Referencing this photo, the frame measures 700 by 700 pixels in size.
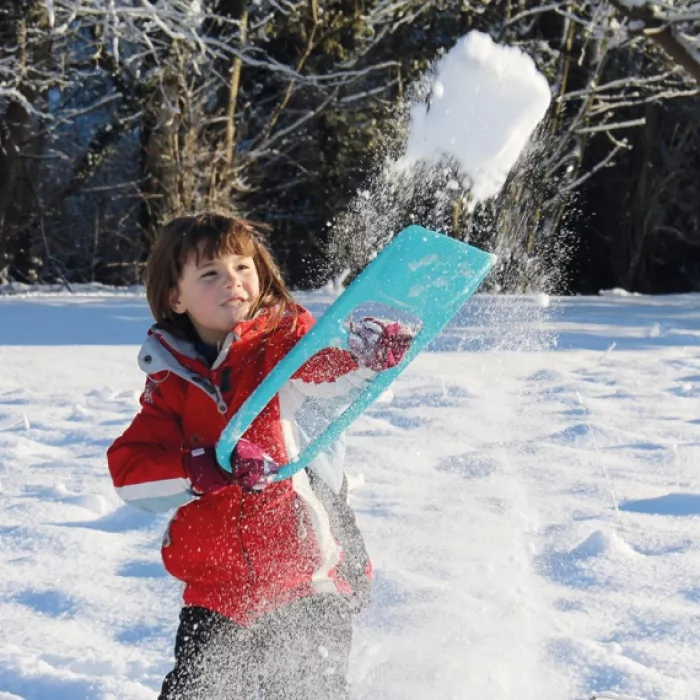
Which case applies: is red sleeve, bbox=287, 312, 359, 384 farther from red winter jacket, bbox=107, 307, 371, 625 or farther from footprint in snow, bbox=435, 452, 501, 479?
footprint in snow, bbox=435, 452, 501, 479

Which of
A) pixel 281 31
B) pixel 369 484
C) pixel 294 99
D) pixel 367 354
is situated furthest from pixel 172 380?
pixel 294 99

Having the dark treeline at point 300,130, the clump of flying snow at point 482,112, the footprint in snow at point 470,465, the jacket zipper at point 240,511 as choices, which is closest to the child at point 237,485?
the jacket zipper at point 240,511

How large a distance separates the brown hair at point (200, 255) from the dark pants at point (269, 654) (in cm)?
53

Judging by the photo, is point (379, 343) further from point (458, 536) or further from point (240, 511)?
point (458, 536)

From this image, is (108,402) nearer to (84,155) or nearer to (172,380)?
(172,380)

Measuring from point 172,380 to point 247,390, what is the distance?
0.14 metres

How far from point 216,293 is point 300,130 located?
37.0 ft

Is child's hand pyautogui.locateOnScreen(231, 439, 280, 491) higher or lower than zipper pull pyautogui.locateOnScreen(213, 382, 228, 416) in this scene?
lower

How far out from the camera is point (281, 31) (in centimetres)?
1205

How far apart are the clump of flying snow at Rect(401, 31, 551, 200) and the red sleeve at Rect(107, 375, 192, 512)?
1.10 metres

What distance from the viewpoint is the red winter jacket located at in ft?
6.33

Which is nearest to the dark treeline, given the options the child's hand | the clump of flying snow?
the clump of flying snow

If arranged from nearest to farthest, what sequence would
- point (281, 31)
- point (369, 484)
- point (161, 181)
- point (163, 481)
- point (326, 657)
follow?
point (163, 481) → point (326, 657) → point (369, 484) → point (161, 181) → point (281, 31)

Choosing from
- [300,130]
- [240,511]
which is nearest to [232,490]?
[240,511]
